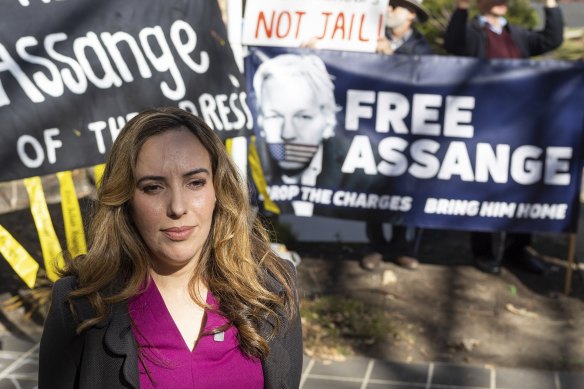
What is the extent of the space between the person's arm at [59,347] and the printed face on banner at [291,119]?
4.43 m

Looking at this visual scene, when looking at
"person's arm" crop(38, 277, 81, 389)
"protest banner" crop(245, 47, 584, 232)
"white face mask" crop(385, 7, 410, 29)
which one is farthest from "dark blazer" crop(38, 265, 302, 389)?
"white face mask" crop(385, 7, 410, 29)

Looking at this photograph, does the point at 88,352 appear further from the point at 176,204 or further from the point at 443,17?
the point at 443,17

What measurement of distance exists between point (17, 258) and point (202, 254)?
7.51 ft

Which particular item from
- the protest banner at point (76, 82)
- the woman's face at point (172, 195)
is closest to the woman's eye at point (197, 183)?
the woman's face at point (172, 195)

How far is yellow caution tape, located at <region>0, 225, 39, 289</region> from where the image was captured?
440 cm

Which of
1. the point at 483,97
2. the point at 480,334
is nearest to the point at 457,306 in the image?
the point at 480,334

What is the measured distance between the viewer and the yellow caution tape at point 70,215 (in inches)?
181

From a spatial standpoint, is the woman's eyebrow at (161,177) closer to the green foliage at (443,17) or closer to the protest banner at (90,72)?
the protest banner at (90,72)

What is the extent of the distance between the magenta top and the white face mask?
5056 mm

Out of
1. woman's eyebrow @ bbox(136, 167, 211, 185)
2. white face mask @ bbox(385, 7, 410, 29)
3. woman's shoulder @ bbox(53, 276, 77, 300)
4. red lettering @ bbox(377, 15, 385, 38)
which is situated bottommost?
woman's shoulder @ bbox(53, 276, 77, 300)

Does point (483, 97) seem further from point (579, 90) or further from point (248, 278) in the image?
point (248, 278)

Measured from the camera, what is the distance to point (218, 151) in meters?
2.39

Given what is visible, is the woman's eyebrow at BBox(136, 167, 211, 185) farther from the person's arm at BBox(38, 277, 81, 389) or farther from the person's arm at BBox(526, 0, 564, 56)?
the person's arm at BBox(526, 0, 564, 56)

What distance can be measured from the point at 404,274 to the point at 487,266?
640mm
